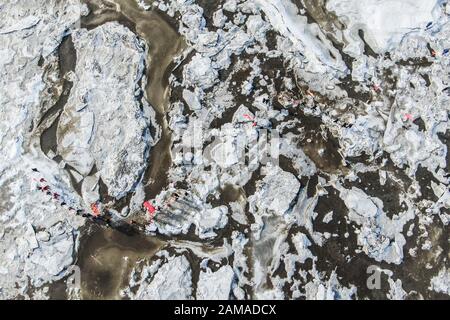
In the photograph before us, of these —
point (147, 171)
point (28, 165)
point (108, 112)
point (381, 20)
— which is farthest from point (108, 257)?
point (381, 20)

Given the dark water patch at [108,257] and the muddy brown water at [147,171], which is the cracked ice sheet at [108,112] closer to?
the muddy brown water at [147,171]

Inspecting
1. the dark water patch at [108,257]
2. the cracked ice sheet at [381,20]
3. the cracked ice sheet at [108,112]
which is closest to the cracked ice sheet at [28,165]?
the dark water patch at [108,257]

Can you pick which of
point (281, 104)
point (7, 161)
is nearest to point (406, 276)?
point (281, 104)

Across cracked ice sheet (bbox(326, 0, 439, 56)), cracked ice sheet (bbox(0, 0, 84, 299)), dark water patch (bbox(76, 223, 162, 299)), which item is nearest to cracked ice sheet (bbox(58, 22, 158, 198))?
cracked ice sheet (bbox(0, 0, 84, 299))

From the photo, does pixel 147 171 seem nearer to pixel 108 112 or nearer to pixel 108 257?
pixel 108 112

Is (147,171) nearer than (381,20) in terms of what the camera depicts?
Yes

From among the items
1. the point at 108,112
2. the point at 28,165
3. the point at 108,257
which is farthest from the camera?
the point at 108,112

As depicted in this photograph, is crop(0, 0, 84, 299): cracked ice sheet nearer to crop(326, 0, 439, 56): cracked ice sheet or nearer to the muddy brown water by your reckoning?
the muddy brown water
